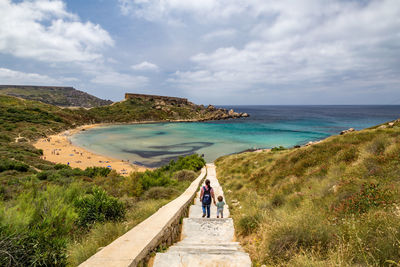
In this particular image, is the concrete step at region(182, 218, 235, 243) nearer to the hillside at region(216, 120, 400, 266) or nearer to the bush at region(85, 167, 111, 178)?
the hillside at region(216, 120, 400, 266)

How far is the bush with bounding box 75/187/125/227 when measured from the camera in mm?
5813

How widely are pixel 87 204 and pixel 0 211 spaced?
10.8 ft

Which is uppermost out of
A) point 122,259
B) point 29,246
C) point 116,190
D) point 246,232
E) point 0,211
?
point 0,211

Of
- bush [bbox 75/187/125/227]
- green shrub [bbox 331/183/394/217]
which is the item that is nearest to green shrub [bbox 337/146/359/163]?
green shrub [bbox 331/183/394/217]

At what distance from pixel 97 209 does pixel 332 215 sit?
7081 mm

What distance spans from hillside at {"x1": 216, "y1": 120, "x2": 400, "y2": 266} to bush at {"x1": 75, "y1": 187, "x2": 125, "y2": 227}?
13.9ft

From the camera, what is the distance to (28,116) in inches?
2549

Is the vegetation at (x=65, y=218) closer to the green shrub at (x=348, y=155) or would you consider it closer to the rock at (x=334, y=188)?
the rock at (x=334, y=188)

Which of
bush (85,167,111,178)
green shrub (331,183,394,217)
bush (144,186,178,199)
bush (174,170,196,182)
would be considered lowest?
bush (85,167,111,178)

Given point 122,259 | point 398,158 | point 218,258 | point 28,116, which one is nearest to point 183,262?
point 218,258

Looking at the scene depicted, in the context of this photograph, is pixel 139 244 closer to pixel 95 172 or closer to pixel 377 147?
pixel 377 147

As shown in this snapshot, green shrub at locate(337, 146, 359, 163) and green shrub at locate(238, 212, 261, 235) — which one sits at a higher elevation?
green shrub at locate(337, 146, 359, 163)

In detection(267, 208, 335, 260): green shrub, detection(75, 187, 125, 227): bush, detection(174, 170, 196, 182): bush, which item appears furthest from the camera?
detection(174, 170, 196, 182): bush

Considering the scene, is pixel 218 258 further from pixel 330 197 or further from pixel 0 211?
pixel 330 197
